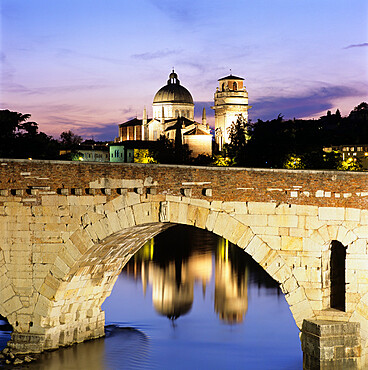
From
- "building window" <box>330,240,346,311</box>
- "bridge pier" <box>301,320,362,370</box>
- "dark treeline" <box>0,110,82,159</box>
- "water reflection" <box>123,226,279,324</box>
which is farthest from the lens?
"dark treeline" <box>0,110,82,159</box>

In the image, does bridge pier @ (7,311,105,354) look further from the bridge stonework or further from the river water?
the river water

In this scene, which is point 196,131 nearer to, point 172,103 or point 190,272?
point 172,103

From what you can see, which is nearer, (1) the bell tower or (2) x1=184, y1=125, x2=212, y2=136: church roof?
(2) x1=184, y1=125, x2=212, y2=136: church roof

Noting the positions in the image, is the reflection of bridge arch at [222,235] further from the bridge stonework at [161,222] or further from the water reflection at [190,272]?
the water reflection at [190,272]

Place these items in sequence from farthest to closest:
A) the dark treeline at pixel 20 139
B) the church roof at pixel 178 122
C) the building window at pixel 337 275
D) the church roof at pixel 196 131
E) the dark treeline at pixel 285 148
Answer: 1. the church roof at pixel 178 122
2. the church roof at pixel 196 131
3. the dark treeline at pixel 285 148
4. the dark treeline at pixel 20 139
5. the building window at pixel 337 275

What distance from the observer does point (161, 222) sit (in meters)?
16.4

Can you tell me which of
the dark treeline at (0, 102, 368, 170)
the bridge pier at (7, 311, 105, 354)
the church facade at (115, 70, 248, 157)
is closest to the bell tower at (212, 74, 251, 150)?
the church facade at (115, 70, 248, 157)

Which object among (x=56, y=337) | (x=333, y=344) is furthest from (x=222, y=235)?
(x=56, y=337)

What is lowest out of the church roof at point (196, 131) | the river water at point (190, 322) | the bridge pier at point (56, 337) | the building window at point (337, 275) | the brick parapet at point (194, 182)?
the river water at point (190, 322)

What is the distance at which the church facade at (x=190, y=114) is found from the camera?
11219cm

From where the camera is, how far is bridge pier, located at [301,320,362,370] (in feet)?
48.4

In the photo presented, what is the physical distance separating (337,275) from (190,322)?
9192 millimetres

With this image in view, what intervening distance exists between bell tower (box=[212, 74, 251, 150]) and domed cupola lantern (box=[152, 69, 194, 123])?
5611 millimetres

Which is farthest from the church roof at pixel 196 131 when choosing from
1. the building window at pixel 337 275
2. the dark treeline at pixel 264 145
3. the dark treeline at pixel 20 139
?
the building window at pixel 337 275
